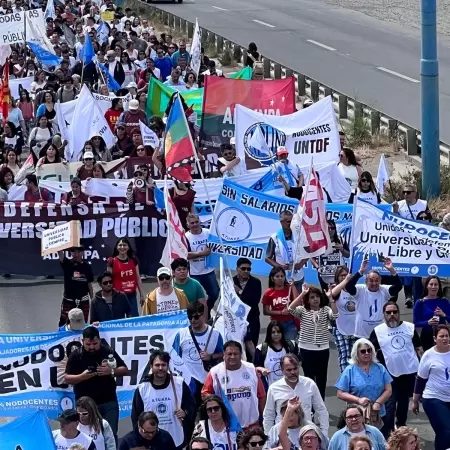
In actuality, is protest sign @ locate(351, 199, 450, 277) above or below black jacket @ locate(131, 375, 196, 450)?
above

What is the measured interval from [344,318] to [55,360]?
9.21 feet

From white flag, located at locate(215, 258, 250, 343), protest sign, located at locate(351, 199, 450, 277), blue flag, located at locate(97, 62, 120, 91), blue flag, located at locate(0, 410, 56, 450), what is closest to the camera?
blue flag, located at locate(0, 410, 56, 450)

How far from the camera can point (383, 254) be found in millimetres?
13883

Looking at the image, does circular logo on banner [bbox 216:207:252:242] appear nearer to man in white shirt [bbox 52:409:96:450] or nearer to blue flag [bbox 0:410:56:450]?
man in white shirt [bbox 52:409:96:450]

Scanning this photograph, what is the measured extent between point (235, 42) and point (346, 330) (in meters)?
26.3

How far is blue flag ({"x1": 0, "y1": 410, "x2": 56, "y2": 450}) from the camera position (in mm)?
9898

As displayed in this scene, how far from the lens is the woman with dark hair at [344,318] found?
13.2 metres

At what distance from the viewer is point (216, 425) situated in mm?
10523

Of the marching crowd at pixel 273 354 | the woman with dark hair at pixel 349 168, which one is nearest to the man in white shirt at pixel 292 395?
the marching crowd at pixel 273 354

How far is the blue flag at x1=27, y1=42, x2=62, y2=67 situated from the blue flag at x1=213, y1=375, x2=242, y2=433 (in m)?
18.5

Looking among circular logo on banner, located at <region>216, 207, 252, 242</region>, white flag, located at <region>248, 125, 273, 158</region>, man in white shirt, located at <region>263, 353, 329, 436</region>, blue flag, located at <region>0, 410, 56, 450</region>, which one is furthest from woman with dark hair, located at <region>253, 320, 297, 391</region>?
white flag, located at <region>248, 125, 273, 158</region>

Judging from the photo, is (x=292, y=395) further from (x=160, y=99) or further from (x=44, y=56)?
(x=44, y=56)

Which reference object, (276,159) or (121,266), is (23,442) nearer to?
(121,266)

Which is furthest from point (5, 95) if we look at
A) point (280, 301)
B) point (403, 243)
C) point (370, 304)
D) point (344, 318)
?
point (370, 304)
